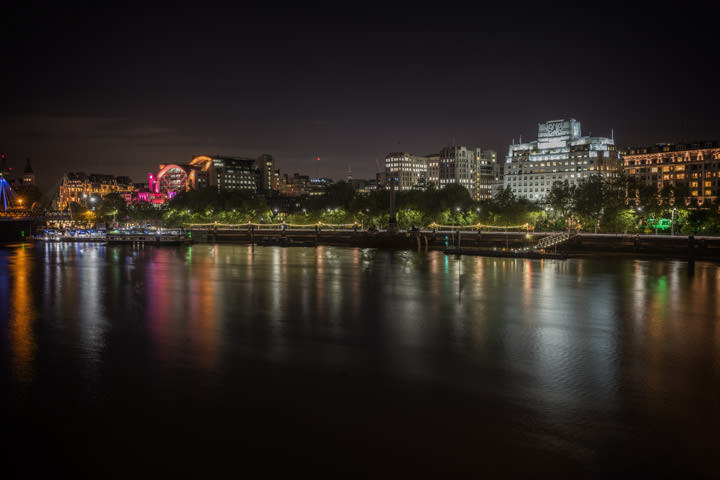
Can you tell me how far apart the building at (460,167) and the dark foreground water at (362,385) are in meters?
163

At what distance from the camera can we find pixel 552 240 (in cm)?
5469

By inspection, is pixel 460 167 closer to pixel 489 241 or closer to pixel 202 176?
pixel 202 176

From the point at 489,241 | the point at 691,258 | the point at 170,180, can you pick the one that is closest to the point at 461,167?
the point at 170,180

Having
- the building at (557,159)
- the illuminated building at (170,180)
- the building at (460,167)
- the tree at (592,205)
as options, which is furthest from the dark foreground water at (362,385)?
the building at (460,167)

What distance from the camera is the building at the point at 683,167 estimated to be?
379 feet

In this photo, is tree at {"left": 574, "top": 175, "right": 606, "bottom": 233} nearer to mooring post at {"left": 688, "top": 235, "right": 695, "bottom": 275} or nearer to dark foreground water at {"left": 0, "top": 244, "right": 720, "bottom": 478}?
mooring post at {"left": 688, "top": 235, "right": 695, "bottom": 275}

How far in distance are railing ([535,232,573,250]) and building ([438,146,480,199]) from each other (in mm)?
130968

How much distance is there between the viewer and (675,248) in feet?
166

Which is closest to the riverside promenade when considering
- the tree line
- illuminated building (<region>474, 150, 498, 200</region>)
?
the tree line

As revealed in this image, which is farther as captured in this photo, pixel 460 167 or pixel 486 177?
pixel 486 177

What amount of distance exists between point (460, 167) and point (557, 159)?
36654mm

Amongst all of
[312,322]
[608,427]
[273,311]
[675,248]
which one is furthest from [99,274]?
[675,248]

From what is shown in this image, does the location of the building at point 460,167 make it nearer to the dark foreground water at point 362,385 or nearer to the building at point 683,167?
the building at point 683,167

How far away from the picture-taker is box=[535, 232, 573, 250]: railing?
52487mm
